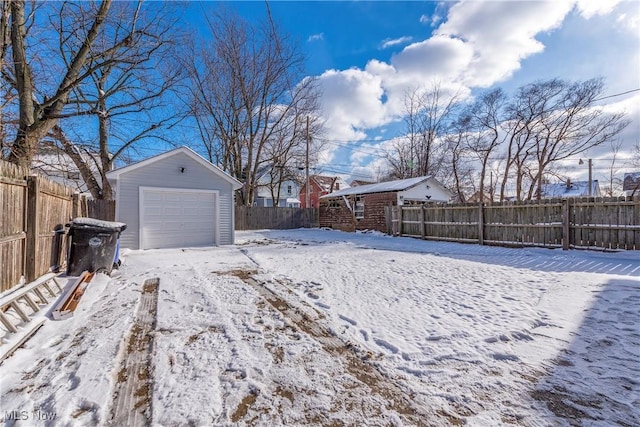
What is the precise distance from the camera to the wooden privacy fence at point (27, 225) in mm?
3504

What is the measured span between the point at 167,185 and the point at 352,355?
8743 millimetres

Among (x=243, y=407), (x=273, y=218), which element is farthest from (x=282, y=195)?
(x=243, y=407)

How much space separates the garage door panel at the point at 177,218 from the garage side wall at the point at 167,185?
234mm

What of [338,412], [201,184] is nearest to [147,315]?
[338,412]

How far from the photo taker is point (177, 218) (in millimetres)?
9438

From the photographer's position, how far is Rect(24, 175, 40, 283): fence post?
157 inches

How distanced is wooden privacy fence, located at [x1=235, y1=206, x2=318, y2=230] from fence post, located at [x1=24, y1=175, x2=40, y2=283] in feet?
44.6

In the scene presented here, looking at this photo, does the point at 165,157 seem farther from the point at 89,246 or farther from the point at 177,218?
the point at 89,246

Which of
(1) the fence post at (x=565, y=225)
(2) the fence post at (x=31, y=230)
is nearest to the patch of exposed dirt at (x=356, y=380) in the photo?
(2) the fence post at (x=31, y=230)

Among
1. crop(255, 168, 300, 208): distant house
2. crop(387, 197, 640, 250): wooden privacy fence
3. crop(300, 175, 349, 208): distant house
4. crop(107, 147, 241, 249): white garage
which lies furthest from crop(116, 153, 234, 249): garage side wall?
crop(300, 175, 349, 208): distant house

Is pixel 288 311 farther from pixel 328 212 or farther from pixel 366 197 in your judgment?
pixel 328 212

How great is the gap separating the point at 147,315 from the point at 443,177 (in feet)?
88.7

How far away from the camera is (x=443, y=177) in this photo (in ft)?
86.3

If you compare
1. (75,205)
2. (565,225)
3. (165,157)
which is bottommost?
(565,225)
